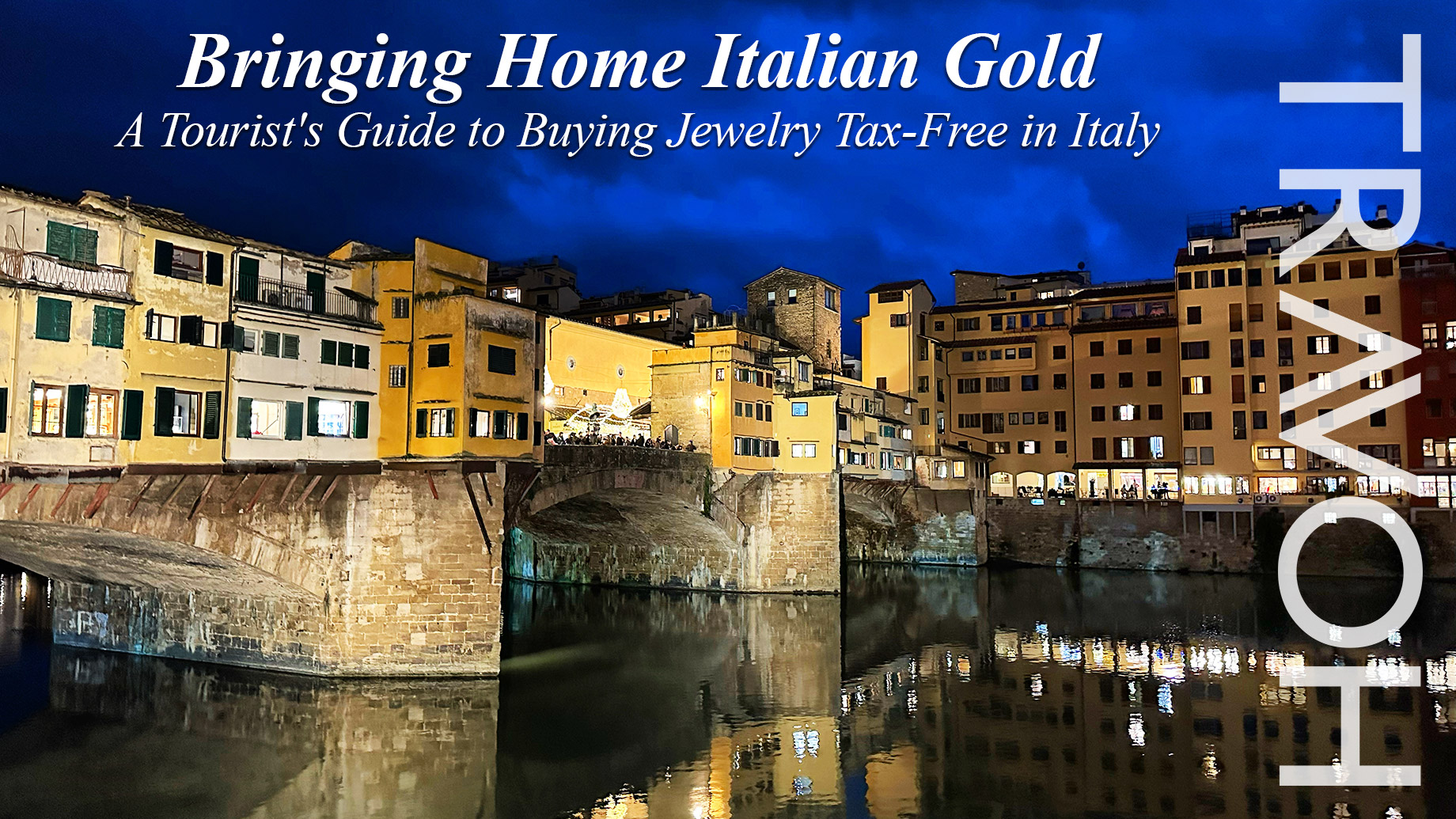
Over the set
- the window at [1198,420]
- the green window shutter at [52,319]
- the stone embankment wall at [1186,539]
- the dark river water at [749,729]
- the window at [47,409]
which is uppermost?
the window at [1198,420]

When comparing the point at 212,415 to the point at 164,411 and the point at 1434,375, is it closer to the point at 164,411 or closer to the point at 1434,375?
the point at 164,411

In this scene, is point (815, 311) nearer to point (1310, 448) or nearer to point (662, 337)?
point (662, 337)

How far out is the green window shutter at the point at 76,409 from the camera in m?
24.1

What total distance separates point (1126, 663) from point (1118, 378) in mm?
40938

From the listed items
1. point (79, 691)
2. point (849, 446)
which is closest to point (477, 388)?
point (79, 691)

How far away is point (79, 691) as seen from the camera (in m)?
28.8

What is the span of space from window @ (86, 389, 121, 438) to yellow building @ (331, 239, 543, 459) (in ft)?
26.3

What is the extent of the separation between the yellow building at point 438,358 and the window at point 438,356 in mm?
26

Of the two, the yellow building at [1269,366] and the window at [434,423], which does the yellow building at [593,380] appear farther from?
the yellow building at [1269,366]

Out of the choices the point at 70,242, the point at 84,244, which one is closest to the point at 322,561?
the point at 84,244

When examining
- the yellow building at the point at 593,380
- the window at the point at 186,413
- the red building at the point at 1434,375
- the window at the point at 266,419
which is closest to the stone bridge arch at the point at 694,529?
the yellow building at the point at 593,380

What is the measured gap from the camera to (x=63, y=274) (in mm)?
23781

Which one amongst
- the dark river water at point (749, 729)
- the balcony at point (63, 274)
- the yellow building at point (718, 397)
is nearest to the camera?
the dark river water at point (749, 729)

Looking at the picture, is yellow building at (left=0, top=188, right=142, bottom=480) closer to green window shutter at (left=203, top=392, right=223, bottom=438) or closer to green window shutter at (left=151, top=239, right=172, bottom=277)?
green window shutter at (left=151, top=239, right=172, bottom=277)
